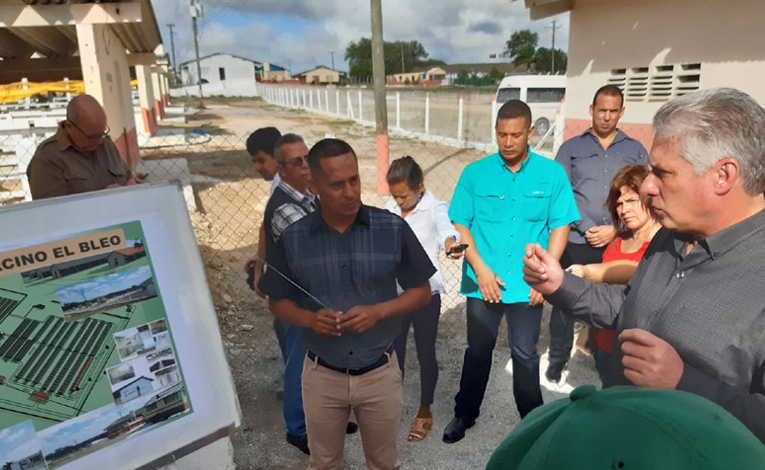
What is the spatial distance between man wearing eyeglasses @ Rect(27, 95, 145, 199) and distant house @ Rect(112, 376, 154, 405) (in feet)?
5.97

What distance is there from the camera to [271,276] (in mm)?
2131

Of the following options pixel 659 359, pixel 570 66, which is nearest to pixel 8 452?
pixel 659 359

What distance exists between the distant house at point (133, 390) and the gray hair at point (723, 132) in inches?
60.2

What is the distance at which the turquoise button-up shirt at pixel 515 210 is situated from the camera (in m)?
2.65

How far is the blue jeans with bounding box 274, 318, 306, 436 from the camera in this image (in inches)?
112

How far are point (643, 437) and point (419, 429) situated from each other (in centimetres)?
275

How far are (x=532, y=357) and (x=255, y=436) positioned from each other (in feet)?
5.79

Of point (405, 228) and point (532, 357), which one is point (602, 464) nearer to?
point (405, 228)

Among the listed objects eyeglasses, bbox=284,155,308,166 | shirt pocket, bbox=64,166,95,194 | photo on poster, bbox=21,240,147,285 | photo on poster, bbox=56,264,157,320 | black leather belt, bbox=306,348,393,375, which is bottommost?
black leather belt, bbox=306,348,393,375

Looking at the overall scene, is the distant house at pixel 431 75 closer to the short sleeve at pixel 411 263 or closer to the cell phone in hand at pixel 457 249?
the cell phone in hand at pixel 457 249

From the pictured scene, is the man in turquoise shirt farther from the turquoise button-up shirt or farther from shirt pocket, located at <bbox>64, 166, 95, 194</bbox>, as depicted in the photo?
shirt pocket, located at <bbox>64, 166, 95, 194</bbox>

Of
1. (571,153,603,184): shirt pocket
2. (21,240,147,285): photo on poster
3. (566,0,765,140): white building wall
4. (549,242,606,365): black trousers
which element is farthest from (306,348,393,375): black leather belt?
(566,0,765,140): white building wall

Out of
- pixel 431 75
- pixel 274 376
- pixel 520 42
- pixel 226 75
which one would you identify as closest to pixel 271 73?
pixel 226 75

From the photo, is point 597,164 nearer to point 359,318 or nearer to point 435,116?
point 359,318
